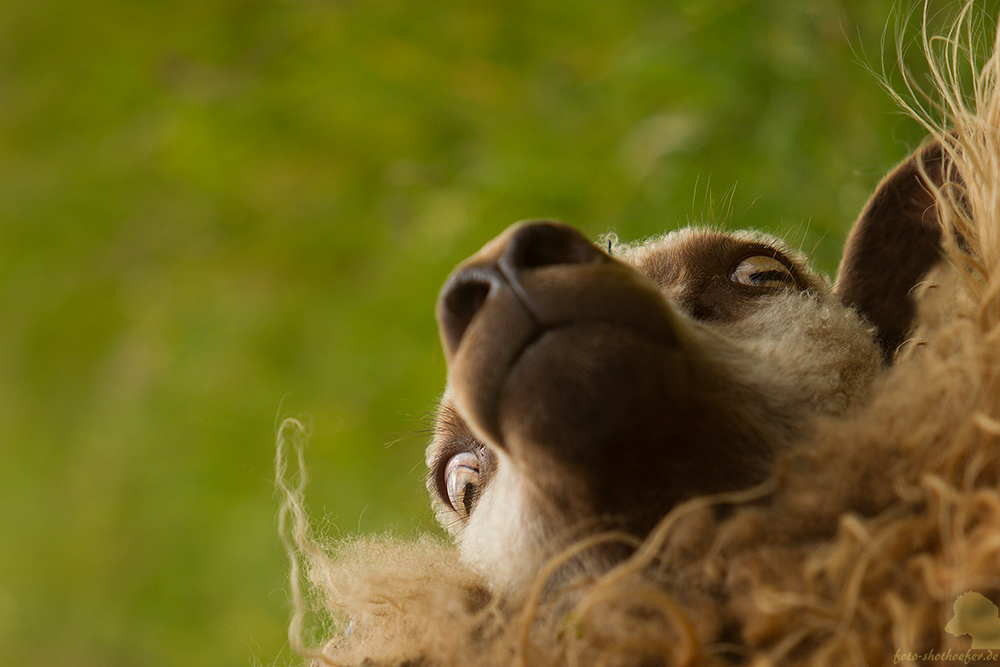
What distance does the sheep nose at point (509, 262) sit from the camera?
2.61 ft

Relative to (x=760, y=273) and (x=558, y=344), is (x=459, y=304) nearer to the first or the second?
(x=558, y=344)

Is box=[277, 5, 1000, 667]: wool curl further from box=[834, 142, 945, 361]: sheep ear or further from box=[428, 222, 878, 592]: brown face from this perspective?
box=[834, 142, 945, 361]: sheep ear

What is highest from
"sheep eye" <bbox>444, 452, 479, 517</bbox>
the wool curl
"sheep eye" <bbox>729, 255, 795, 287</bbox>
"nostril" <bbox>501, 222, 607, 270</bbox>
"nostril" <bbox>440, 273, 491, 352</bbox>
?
"nostril" <bbox>501, 222, 607, 270</bbox>

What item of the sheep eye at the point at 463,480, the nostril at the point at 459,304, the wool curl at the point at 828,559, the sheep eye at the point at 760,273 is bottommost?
the sheep eye at the point at 463,480

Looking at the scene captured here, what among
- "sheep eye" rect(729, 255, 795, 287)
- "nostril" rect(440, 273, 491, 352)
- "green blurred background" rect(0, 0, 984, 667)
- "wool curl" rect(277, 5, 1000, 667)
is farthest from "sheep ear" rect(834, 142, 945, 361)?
"nostril" rect(440, 273, 491, 352)

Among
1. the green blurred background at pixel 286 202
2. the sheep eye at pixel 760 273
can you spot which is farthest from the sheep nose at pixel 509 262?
the green blurred background at pixel 286 202

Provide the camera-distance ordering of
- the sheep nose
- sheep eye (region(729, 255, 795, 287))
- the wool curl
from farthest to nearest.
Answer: sheep eye (region(729, 255, 795, 287)) → the sheep nose → the wool curl

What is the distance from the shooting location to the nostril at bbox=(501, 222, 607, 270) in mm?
805

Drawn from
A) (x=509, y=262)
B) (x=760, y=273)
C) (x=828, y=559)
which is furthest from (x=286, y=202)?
(x=828, y=559)

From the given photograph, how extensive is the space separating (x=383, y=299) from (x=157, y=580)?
129 cm

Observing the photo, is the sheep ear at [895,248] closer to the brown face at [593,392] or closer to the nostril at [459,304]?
the brown face at [593,392]

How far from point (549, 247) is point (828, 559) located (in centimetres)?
38

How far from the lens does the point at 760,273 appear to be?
1125 millimetres

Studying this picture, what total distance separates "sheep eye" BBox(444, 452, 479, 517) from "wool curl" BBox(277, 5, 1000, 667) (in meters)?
0.25
